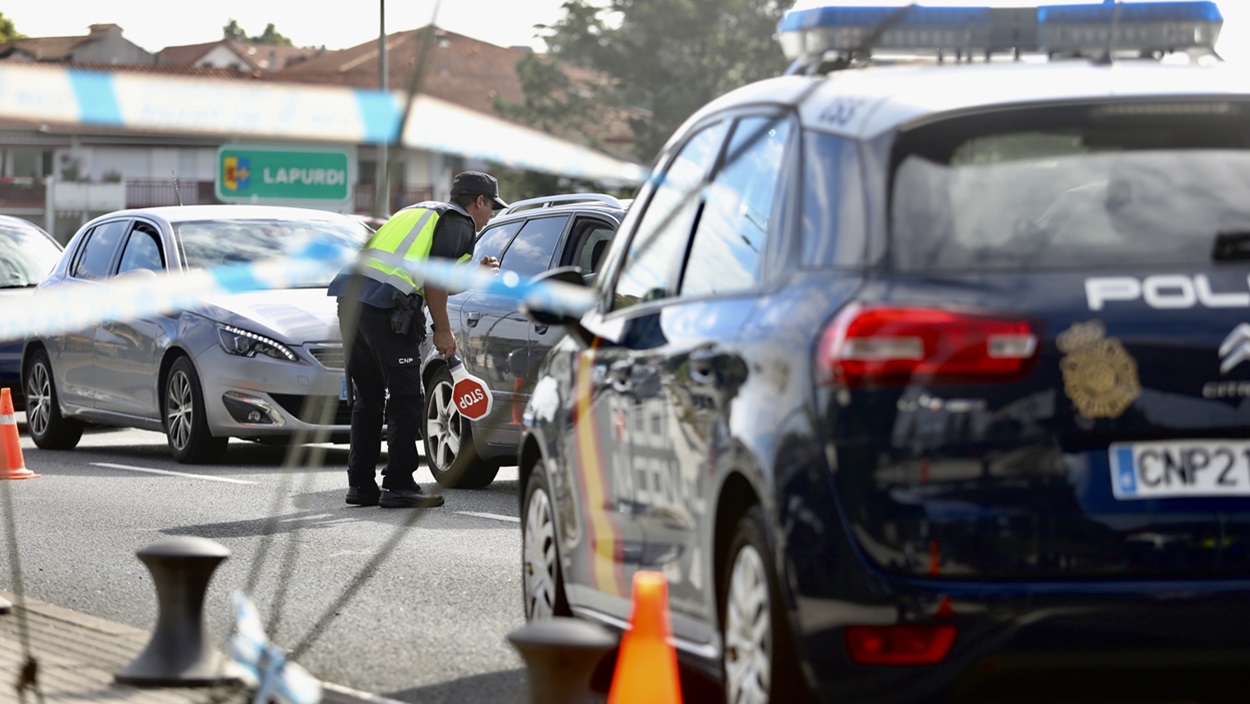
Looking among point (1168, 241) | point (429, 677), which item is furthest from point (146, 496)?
point (1168, 241)

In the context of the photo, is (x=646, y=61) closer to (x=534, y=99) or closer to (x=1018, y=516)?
(x=534, y=99)

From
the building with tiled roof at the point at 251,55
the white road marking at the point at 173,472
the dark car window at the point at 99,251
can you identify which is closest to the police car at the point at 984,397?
the white road marking at the point at 173,472

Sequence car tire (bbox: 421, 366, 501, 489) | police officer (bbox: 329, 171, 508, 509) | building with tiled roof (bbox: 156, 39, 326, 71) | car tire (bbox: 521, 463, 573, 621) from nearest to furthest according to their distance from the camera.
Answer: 1. car tire (bbox: 521, 463, 573, 621)
2. police officer (bbox: 329, 171, 508, 509)
3. car tire (bbox: 421, 366, 501, 489)
4. building with tiled roof (bbox: 156, 39, 326, 71)

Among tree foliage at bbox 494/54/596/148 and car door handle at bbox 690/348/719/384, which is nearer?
car door handle at bbox 690/348/719/384

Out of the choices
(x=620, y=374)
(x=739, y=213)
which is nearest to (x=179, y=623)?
(x=620, y=374)

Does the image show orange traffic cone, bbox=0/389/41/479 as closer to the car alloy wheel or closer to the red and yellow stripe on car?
the car alloy wheel

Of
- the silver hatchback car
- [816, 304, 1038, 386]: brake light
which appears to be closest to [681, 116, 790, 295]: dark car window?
[816, 304, 1038, 386]: brake light

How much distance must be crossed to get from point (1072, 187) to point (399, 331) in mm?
7492

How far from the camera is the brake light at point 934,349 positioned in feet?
14.9

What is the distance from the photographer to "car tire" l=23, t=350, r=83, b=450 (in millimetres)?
17094

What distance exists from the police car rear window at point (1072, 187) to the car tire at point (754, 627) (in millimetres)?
731

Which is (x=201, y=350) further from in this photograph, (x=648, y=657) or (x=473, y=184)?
(x=648, y=657)

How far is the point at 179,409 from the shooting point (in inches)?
593

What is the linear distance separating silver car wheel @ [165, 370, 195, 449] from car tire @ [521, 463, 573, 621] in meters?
8.06
